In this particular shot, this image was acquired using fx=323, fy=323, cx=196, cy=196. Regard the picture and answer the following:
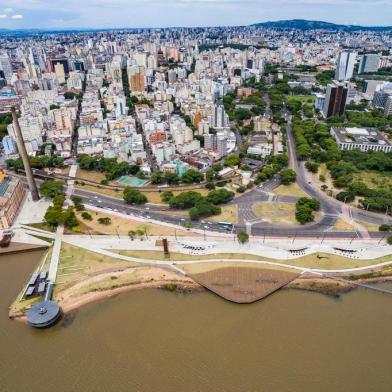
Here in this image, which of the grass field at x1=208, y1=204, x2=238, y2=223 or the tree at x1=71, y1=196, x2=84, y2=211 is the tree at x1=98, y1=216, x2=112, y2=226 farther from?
the grass field at x1=208, y1=204, x2=238, y2=223

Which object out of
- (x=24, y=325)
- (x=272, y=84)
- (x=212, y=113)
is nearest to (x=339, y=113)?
(x=212, y=113)

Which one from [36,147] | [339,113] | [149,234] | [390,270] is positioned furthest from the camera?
[339,113]

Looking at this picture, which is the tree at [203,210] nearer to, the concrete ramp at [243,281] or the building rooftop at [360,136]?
the concrete ramp at [243,281]

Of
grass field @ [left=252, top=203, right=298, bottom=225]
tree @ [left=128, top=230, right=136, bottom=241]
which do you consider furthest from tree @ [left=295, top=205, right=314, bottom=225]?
tree @ [left=128, top=230, right=136, bottom=241]

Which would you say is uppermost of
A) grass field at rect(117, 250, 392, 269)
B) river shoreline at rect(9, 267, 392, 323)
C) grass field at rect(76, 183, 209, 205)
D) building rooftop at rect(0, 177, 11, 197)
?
building rooftop at rect(0, 177, 11, 197)

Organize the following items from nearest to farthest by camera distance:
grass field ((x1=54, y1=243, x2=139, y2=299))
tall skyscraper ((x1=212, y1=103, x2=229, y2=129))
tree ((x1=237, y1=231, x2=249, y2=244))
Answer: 1. grass field ((x1=54, y1=243, x2=139, y2=299))
2. tree ((x1=237, y1=231, x2=249, y2=244))
3. tall skyscraper ((x1=212, y1=103, x2=229, y2=129))

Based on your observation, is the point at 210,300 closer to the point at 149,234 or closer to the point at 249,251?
the point at 249,251

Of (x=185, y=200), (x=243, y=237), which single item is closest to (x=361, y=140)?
(x=185, y=200)
